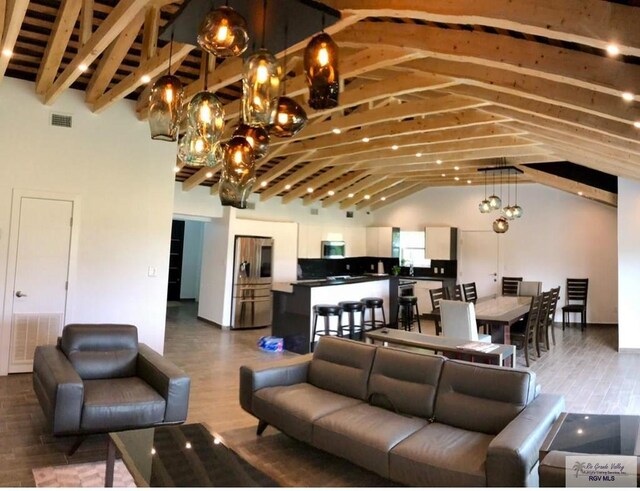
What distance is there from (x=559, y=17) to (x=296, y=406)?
3.11 m

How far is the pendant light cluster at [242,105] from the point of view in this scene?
84.6 inches

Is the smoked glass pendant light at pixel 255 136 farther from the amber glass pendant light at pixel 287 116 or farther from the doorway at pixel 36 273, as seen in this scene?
the doorway at pixel 36 273

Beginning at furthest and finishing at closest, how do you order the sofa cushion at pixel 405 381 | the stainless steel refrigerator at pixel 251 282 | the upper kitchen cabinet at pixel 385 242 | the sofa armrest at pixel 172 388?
the upper kitchen cabinet at pixel 385 242, the stainless steel refrigerator at pixel 251 282, the sofa armrest at pixel 172 388, the sofa cushion at pixel 405 381

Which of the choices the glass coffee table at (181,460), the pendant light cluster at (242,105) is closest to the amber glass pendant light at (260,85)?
the pendant light cluster at (242,105)

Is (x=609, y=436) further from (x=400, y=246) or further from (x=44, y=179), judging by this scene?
(x=400, y=246)

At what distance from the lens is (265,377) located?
12.5 feet

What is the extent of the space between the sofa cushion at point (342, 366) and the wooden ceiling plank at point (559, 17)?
2613 mm

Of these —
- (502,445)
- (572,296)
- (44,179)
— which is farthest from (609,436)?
(572,296)

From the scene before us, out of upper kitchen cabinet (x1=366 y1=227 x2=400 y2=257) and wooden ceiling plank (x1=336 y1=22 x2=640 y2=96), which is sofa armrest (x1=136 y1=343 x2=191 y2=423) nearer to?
wooden ceiling plank (x1=336 y1=22 x2=640 y2=96)

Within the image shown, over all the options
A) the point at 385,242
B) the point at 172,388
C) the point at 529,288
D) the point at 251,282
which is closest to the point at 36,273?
the point at 172,388

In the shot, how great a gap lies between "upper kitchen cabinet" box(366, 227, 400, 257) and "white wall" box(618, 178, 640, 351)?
18.0 feet

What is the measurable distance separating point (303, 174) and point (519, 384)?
6.76 meters

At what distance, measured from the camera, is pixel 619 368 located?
21.0 feet

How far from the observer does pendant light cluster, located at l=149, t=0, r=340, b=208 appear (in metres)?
2.15
